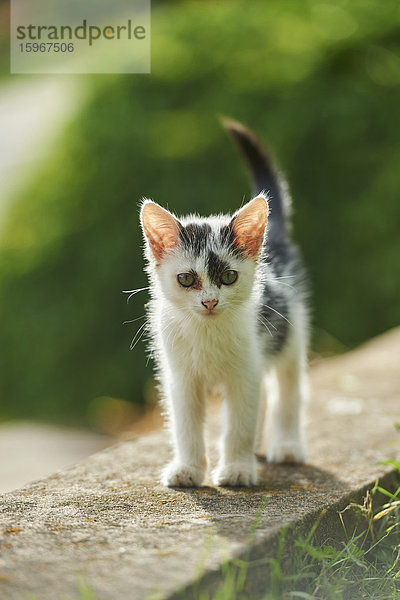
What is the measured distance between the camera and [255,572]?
1672mm

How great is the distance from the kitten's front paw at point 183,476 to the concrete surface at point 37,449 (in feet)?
6.29

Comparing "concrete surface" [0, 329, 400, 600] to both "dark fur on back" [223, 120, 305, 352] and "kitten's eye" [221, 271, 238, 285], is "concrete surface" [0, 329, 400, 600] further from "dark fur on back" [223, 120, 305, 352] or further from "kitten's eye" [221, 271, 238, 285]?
"kitten's eye" [221, 271, 238, 285]

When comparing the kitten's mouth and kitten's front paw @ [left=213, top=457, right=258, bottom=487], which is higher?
the kitten's mouth

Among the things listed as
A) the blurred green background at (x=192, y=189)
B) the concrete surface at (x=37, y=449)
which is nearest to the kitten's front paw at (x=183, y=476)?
the concrete surface at (x=37, y=449)

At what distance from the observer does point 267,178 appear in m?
3.19

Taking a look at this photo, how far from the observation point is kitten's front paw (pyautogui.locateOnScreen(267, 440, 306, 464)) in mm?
2740

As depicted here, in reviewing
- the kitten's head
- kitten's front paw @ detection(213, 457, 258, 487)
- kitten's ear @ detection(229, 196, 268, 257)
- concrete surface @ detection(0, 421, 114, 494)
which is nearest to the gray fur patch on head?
the kitten's head

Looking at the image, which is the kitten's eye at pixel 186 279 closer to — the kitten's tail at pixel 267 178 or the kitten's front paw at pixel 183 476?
the kitten's front paw at pixel 183 476

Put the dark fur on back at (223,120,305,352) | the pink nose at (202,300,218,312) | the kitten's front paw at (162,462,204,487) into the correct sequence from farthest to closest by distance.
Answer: the dark fur on back at (223,120,305,352), the kitten's front paw at (162,462,204,487), the pink nose at (202,300,218,312)

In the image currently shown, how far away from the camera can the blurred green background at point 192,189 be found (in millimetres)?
5781

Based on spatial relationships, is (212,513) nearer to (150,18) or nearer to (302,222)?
(302,222)

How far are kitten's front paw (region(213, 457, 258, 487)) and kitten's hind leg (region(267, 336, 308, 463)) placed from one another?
0.40m

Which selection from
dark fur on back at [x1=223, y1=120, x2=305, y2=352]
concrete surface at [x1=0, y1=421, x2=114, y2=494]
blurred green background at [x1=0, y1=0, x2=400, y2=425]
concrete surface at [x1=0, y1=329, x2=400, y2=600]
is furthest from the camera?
blurred green background at [x1=0, y1=0, x2=400, y2=425]

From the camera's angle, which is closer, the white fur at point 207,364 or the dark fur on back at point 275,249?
the white fur at point 207,364
